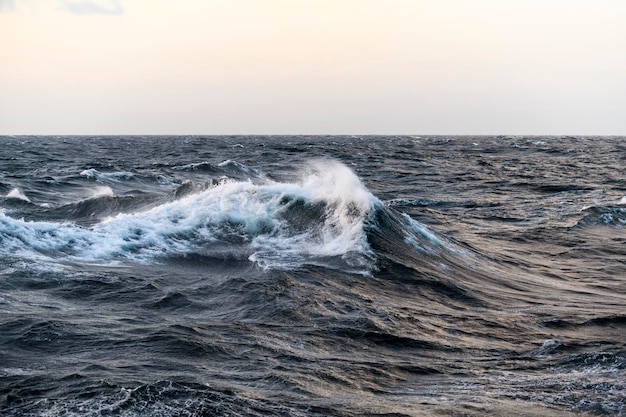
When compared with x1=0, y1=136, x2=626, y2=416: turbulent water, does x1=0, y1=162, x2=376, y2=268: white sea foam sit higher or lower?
higher

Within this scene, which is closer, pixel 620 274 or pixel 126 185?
pixel 620 274

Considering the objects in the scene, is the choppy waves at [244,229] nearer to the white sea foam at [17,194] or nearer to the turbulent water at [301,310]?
the turbulent water at [301,310]

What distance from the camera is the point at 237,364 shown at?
6777 millimetres

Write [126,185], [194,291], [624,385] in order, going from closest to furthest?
[624,385]
[194,291]
[126,185]

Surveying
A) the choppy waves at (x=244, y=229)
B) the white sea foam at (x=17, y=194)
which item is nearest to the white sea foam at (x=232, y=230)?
the choppy waves at (x=244, y=229)

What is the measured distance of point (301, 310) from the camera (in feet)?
29.4

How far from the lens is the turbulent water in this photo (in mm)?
5922

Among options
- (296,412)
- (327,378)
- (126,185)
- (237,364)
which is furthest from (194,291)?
(126,185)

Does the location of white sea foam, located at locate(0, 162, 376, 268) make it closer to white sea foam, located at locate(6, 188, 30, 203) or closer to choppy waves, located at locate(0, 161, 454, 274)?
choppy waves, located at locate(0, 161, 454, 274)

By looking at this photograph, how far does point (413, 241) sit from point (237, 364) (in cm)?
834

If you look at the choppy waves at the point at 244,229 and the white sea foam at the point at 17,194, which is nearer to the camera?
the choppy waves at the point at 244,229

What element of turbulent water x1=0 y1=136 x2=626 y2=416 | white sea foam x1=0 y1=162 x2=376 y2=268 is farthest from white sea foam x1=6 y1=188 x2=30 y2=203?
white sea foam x1=0 y1=162 x2=376 y2=268

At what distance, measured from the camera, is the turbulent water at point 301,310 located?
5.92 metres

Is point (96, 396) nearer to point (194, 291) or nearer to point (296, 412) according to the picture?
point (296, 412)
